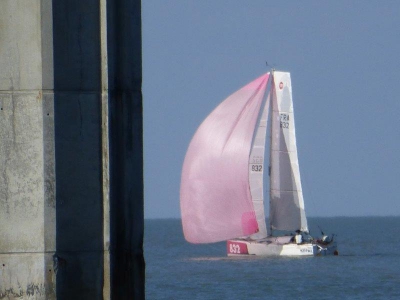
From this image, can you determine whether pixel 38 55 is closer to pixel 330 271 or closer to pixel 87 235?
pixel 87 235

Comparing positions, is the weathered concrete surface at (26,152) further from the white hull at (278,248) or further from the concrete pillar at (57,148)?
the white hull at (278,248)

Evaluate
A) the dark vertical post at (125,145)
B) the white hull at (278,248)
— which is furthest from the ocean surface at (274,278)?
the dark vertical post at (125,145)

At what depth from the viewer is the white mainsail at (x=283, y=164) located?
147 feet

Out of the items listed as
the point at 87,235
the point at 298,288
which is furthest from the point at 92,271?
the point at 298,288

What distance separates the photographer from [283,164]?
147ft

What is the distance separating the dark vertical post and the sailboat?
116ft

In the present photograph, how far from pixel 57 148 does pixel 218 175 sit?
117 ft

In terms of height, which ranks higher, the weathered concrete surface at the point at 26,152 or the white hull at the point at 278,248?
the weathered concrete surface at the point at 26,152

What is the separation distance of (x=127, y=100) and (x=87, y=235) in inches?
24.4

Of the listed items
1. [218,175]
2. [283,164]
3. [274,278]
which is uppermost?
[283,164]

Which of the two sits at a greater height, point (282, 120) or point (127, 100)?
point (282, 120)

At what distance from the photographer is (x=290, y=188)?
150ft

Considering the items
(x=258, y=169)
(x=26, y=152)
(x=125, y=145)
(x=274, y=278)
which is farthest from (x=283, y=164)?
(x=26, y=152)

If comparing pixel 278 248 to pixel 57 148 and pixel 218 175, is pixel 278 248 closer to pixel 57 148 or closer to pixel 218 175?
pixel 218 175
